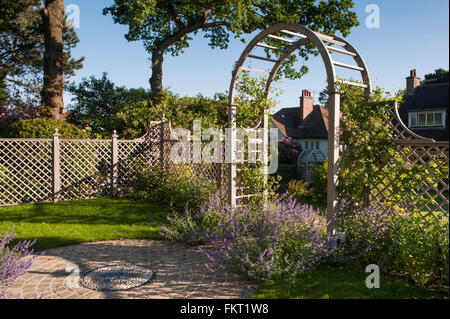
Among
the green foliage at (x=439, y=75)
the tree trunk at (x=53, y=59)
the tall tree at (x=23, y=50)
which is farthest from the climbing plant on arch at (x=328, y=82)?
the green foliage at (x=439, y=75)

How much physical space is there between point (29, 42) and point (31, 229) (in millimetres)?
13143

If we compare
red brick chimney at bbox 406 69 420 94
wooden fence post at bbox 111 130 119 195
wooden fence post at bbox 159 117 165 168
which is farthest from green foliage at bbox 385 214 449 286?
red brick chimney at bbox 406 69 420 94

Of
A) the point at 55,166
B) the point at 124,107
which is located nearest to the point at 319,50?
the point at 55,166

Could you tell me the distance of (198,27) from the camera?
45.2 ft

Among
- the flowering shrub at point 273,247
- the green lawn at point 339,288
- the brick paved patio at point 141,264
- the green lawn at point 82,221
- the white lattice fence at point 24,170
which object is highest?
the white lattice fence at point 24,170

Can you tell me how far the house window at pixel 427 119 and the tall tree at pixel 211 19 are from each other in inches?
378

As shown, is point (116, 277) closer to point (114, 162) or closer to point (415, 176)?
point (415, 176)

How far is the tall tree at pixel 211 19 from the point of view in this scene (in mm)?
11672

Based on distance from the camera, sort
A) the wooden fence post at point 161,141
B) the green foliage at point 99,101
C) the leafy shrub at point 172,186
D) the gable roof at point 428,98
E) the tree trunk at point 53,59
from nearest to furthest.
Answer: the leafy shrub at point 172,186, the wooden fence post at point 161,141, the tree trunk at point 53,59, the green foliage at point 99,101, the gable roof at point 428,98

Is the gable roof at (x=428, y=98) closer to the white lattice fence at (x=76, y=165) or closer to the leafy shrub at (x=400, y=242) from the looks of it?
the white lattice fence at (x=76, y=165)

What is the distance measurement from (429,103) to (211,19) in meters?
13.2

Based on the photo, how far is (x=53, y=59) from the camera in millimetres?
10789

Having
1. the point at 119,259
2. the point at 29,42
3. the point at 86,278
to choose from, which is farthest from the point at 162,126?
the point at 29,42
